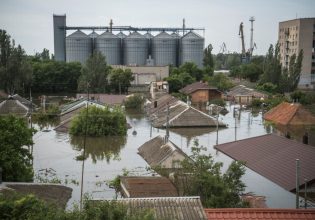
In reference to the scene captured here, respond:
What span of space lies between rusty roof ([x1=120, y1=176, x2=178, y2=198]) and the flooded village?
3 cm

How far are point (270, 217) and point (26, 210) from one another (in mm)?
3114

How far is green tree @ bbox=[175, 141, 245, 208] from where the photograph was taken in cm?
910

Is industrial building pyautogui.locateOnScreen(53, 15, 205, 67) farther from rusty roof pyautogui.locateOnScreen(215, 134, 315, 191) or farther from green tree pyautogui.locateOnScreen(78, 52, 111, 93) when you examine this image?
rusty roof pyautogui.locateOnScreen(215, 134, 315, 191)

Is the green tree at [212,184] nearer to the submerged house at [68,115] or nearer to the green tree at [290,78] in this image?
the submerged house at [68,115]

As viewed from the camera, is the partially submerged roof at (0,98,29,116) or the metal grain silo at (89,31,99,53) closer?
the partially submerged roof at (0,98,29,116)

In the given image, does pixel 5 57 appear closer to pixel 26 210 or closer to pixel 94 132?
pixel 94 132

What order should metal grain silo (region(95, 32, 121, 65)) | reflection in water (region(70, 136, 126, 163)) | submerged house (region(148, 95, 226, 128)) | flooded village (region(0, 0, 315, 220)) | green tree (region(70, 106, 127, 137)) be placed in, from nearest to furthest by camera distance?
flooded village (region(0, 0, 315, 220))
reflection in water (region(70, 136, 126, 163))
green tree (region(70, 106, 127, 137))
submerged house (region(148, 95, 226, 128))
metal grain silo (region(95, 32, 121, 65))

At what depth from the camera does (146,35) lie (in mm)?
58250

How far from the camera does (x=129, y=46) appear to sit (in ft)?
183

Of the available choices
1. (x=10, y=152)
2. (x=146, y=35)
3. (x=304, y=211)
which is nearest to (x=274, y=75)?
(x=146, y=35)

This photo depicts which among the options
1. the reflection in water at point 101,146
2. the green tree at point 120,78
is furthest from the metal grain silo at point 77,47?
the reflection in water at point 101,146

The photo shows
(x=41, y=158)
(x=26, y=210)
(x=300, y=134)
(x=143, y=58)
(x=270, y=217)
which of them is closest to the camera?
(x=270, y=217)

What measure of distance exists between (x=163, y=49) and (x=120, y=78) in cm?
1584

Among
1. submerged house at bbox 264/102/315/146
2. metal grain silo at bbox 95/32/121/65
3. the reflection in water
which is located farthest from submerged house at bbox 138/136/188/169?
metal grain silo at bbox 95/32/121/65
